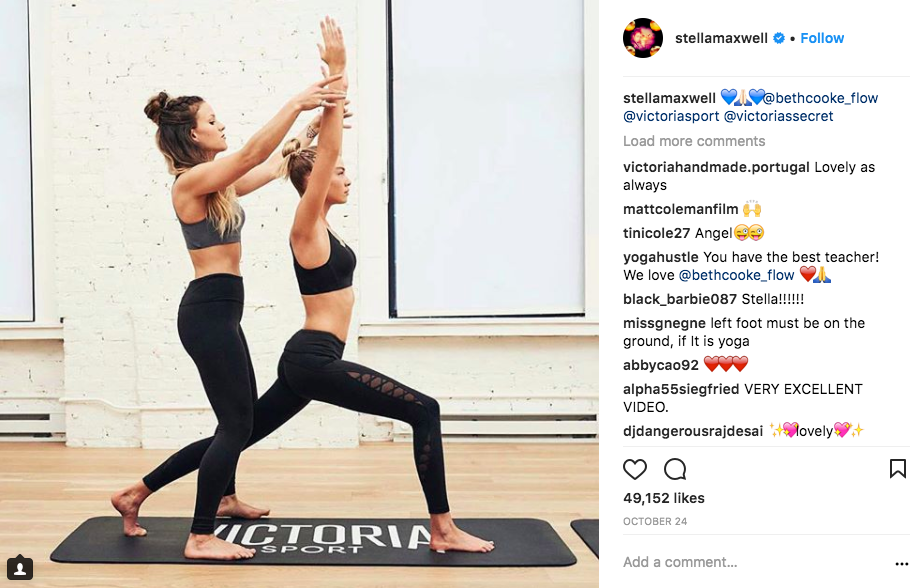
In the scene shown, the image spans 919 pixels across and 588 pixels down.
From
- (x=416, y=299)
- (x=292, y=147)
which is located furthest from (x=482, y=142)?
(x=292, y=147)

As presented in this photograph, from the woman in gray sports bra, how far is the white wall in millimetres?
1813

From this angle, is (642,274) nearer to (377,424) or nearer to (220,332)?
(220,332)

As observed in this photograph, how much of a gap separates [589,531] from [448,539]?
0.52 m

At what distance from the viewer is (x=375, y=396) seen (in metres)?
2.62

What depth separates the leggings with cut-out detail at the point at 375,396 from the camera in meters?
2.62

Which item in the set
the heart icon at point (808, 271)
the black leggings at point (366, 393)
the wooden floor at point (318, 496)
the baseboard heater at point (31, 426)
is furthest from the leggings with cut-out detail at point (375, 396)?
the baseboard heater at point (31, 426)

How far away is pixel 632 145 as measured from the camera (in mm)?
1337

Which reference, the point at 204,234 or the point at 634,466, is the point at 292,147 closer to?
the point at 204,234

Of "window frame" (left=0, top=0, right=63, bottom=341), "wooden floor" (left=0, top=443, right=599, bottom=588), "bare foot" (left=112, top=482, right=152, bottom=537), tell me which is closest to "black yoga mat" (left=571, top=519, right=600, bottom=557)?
"wooden floor" (left=0, top=443, right=599, bottom=588)

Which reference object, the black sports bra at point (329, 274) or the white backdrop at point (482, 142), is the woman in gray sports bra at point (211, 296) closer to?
the black sports bra at point (329, 274)

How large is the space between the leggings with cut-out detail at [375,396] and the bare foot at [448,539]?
36 mm

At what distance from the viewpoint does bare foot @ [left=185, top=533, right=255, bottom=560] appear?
8.40ft

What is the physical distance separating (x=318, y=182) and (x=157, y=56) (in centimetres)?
247

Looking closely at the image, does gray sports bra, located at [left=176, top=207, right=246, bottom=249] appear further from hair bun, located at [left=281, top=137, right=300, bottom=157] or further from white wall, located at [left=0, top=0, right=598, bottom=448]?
white wall, located at [left=0, top=0, right=598, bottom=448]
